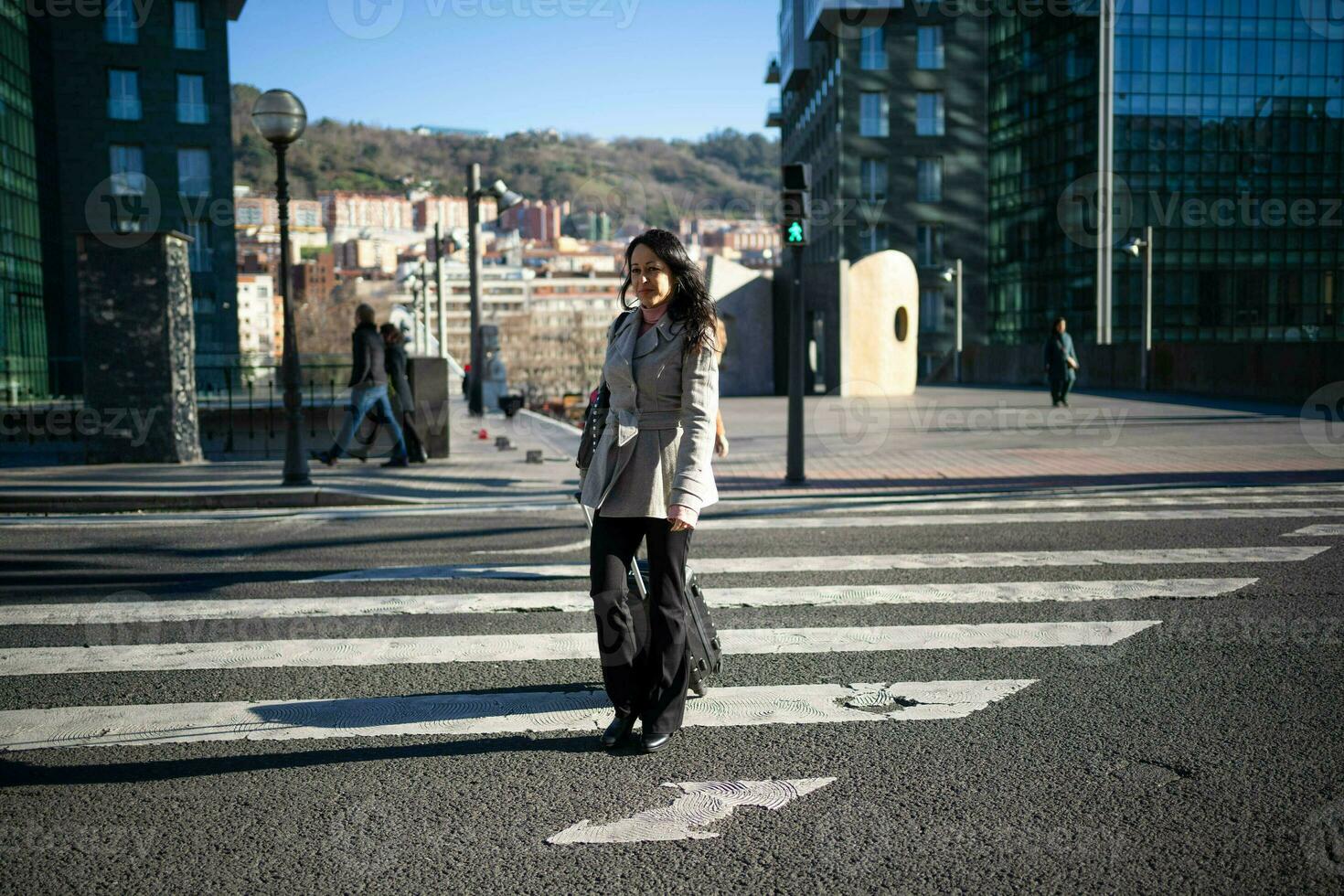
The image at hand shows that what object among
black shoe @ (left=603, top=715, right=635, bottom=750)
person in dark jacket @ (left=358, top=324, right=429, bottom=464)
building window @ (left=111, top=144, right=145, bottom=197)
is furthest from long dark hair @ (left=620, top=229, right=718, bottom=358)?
building window @ (left=111, top=144, right=145, bottom=197)

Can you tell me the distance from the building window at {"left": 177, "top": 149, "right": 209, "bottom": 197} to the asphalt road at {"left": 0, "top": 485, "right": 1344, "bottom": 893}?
149 feet

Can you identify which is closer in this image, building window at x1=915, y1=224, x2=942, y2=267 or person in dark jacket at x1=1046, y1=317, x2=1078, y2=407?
person in dark jacket at x1=1046, y1=317, x2=1078, y2=407

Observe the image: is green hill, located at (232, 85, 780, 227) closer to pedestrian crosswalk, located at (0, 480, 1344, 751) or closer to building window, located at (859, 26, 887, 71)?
building window, located at (859, 26, 887, 71)

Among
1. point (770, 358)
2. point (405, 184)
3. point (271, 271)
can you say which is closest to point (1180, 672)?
point (770, 358)

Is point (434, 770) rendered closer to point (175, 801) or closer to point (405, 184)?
point (175, 801)

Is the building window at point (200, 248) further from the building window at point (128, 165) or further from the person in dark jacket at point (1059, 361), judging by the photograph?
the person in dark jacket at point (1059, 361)

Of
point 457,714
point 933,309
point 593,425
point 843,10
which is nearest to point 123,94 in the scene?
point 843,10

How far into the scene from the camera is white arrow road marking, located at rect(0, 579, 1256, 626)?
20.8ft

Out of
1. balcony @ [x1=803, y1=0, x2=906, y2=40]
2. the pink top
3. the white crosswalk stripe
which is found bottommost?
the white crosswalk stripe

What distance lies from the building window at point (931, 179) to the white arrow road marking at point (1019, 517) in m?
54.2

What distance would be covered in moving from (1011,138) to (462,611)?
195 ft

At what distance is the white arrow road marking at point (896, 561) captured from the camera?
7441 mm

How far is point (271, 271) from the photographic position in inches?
6270

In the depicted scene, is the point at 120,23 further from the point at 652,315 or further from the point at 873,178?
the point at 652,315
